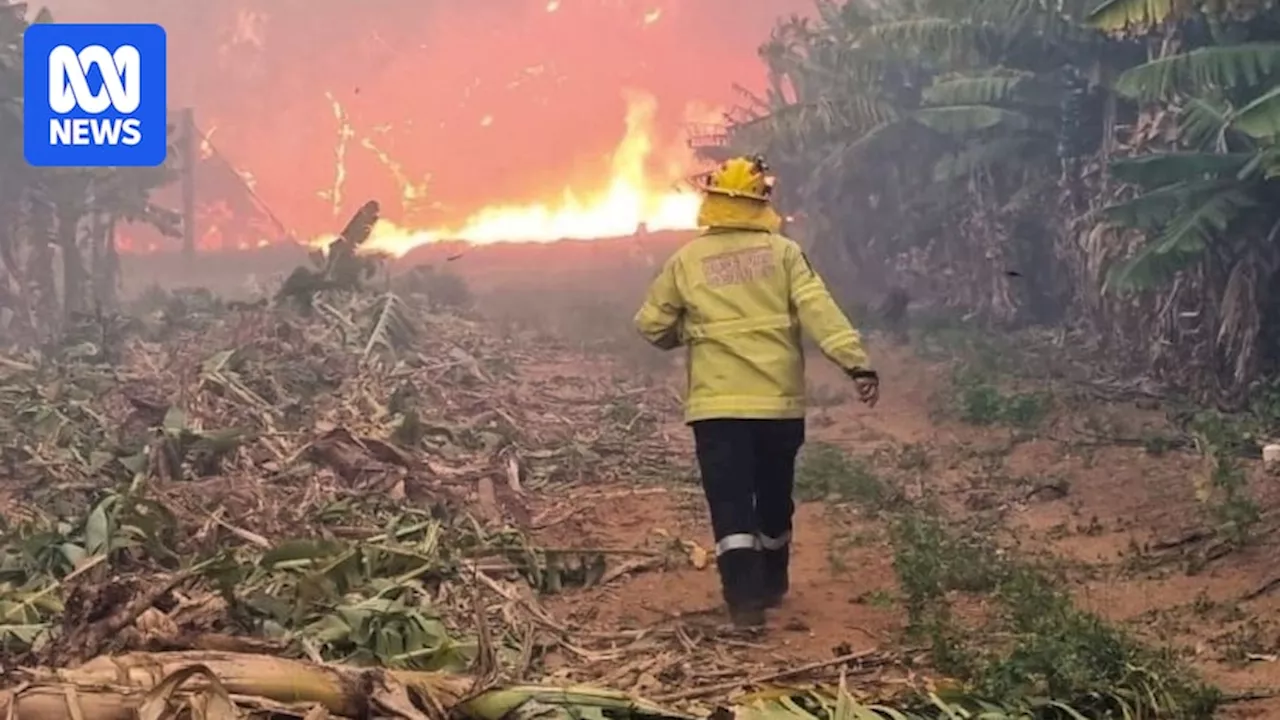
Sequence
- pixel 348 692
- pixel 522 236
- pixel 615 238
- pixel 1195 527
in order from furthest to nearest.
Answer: pixel 522 236
pixel 615 238
pixel 1195 527
pixel 348 692

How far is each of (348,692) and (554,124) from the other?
34417 mm

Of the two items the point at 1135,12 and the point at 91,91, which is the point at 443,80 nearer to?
the point at 91,91

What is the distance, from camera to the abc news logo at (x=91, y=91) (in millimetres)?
10266

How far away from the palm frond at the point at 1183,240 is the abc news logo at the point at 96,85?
7453mm

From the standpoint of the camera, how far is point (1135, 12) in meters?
9.40

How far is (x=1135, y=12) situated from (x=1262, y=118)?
1629 mm

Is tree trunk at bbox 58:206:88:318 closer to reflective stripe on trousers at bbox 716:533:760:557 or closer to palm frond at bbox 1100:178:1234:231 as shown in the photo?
palm frond at bbox 1100:178:1234:231

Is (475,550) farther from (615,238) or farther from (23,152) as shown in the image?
(615,238)

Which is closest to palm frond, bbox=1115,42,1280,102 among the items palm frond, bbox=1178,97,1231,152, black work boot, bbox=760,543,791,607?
palm frond, bbox=1178,97,1231,152

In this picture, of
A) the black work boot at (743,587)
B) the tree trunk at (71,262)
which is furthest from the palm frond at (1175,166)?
the tree trunk at (71,262)

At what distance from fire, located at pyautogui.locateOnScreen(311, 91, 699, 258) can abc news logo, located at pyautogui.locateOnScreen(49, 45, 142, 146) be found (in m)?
22.2

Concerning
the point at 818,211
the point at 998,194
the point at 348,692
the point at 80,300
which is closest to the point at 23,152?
the point at 80,300

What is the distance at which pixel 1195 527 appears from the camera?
270 inches

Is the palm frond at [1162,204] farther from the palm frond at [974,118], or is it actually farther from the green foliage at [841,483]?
the palm frond at [974,118]
